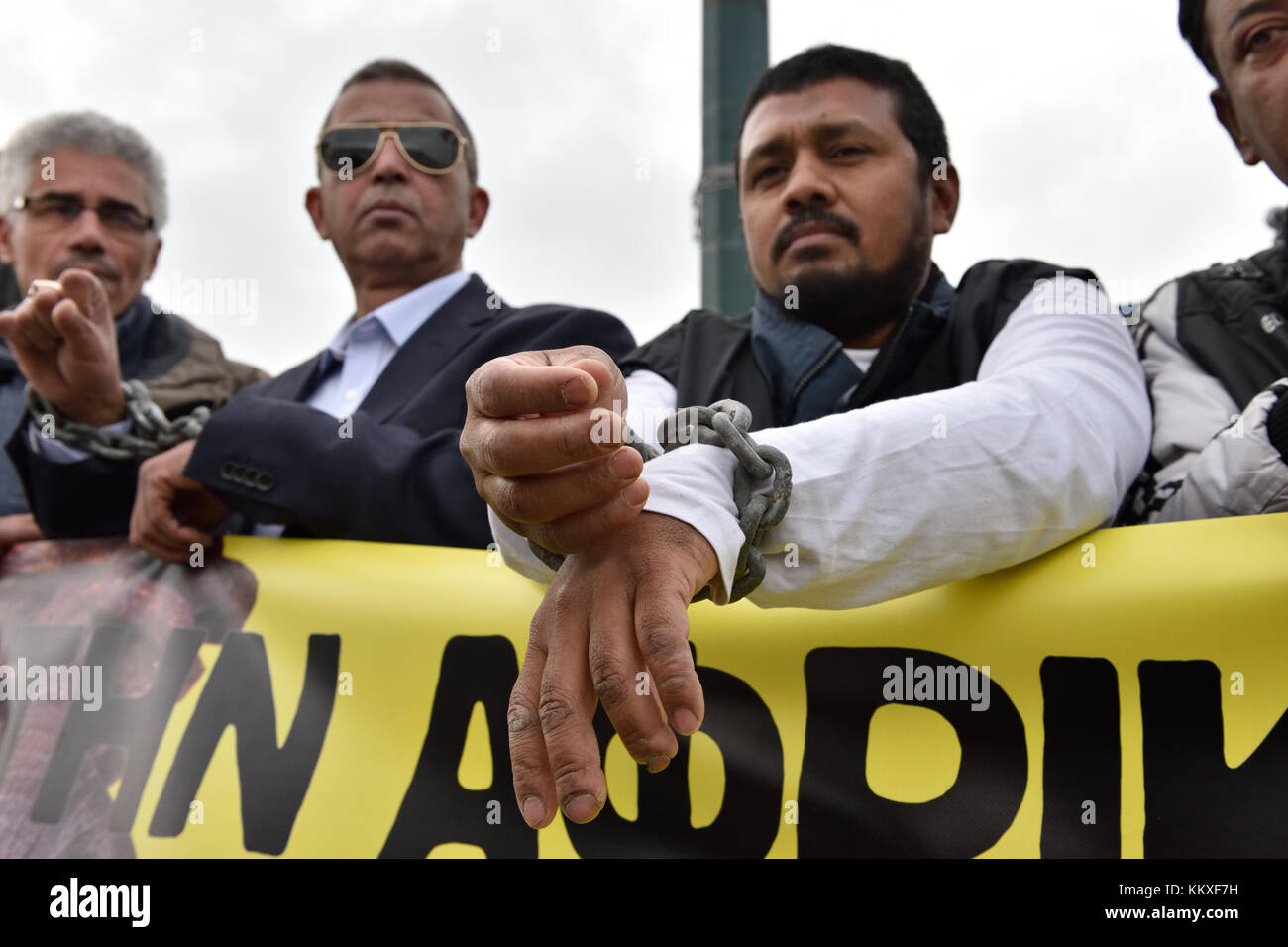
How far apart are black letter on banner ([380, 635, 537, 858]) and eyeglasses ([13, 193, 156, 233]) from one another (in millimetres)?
2232

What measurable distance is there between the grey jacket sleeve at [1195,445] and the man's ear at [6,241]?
3310 millimetres

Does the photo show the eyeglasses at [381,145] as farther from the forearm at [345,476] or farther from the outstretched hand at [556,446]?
the outstretched hand at [556,446]

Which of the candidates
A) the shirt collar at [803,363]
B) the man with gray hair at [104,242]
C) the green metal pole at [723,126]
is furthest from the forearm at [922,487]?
the green metal pole at [723,126]

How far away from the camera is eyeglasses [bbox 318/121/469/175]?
3.31 m

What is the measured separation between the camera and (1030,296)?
2.14 metres

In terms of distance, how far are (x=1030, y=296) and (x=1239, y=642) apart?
0.76 meters

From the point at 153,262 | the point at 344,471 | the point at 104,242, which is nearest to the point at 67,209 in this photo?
the point at 104,242

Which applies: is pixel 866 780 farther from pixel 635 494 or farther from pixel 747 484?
pixel 635 494

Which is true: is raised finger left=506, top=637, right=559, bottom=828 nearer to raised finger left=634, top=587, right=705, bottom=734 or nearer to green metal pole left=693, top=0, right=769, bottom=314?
raised finger left=634, top=587, right=705, bottom=734

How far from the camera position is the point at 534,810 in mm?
1170

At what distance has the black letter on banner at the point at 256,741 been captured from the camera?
216 cm

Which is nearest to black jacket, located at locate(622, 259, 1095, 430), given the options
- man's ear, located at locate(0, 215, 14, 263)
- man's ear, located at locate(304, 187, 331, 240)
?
man's ear, located at locate(304, 187, 331, 240)

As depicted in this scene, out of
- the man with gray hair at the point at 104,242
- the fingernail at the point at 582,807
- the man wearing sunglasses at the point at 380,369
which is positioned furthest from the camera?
the man with gray hair at the point at 104,242
